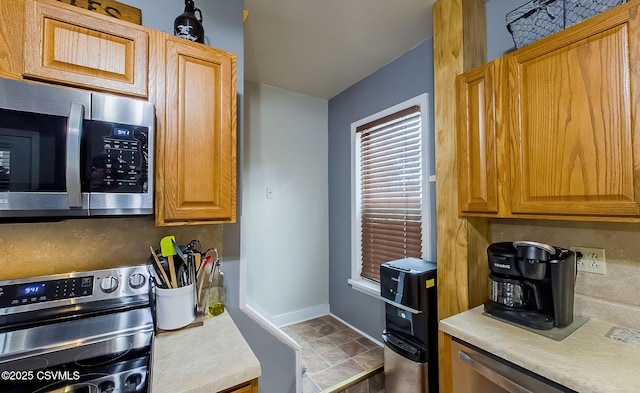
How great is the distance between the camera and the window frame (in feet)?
6.76

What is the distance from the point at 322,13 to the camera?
69.8 inches

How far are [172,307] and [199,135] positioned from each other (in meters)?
0.73

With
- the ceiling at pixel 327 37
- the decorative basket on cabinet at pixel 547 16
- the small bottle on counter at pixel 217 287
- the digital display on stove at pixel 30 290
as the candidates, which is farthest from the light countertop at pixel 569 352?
the ceiling at pixel 327 37

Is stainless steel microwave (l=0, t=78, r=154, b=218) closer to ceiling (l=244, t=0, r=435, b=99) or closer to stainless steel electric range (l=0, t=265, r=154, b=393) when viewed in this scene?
stainless steel electric range (l=0, t=265, r=154, b=393)

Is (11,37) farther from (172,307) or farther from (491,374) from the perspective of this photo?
(491,374)

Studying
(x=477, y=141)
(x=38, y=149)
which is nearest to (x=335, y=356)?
(x=477, y=141)

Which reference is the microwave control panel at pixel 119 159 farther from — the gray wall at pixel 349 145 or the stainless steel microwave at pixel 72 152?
the gray wall at pixel 349 145

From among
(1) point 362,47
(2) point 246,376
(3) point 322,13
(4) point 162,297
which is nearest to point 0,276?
(4) point 162,297

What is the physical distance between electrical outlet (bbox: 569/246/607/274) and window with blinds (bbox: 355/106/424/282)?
969mm

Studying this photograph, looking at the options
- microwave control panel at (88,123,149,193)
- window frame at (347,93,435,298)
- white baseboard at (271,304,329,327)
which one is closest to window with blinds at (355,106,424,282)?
window frame at (347,93,435,298)

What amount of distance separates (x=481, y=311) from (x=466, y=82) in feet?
4.09

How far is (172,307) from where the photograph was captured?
109 cm

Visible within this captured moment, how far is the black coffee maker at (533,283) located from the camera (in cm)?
113

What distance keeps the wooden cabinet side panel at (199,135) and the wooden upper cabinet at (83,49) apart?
0.12 meters
